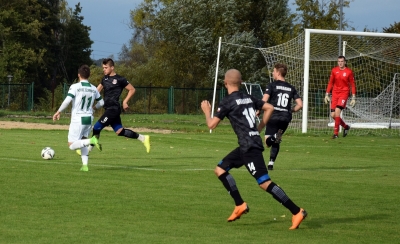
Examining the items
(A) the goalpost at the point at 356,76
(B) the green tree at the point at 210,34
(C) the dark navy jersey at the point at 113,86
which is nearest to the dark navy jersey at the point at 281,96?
(C) the dark navy jersey at the point at 113,86

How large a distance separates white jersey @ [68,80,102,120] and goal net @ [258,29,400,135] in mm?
13887

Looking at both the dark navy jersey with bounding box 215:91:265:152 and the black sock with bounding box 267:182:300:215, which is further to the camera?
the dark navy jersey with bounding box 215:91:265:152

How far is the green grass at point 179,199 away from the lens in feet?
26.3

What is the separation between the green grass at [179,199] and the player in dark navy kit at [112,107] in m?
0.54

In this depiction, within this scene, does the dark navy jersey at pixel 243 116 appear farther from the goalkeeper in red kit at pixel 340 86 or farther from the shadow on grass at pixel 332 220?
the goalkeeper in red kit at pixel 340 86

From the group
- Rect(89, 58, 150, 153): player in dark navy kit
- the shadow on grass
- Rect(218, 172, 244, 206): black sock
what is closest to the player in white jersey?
Rect(89, 58, 150, 153): player in dark navy kit

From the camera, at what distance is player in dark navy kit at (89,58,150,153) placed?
16.6 meters

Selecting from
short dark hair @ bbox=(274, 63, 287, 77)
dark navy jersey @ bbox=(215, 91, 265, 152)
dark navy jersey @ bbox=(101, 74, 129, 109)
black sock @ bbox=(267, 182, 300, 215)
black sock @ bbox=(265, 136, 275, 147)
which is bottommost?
black sock @ bbox=(267, 182, 300, 215)

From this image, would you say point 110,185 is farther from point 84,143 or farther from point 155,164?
point 155,164

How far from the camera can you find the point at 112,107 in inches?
660

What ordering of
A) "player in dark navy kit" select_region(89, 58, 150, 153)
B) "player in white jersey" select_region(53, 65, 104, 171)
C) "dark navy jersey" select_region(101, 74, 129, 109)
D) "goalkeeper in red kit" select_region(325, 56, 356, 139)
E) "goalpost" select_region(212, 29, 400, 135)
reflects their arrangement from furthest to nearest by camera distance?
"goalpost" select_region(212, 29, 400, 135) → "goalkeeper in red kit" select_region(325, 56, 356, 139) → "dark navy jersey" select_region(101, 74, 129, 109) → "player in dark navy kit" select_region(89, 58, 150, 153) → "player in white jersey" select_region(53, 65, 104, 171)

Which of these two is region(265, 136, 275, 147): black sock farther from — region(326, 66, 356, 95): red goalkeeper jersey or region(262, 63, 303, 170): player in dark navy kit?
region(326, 66, 356, 95): red goalkeeper jersey

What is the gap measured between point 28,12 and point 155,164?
51421 millimetres

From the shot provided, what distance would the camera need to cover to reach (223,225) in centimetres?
862
